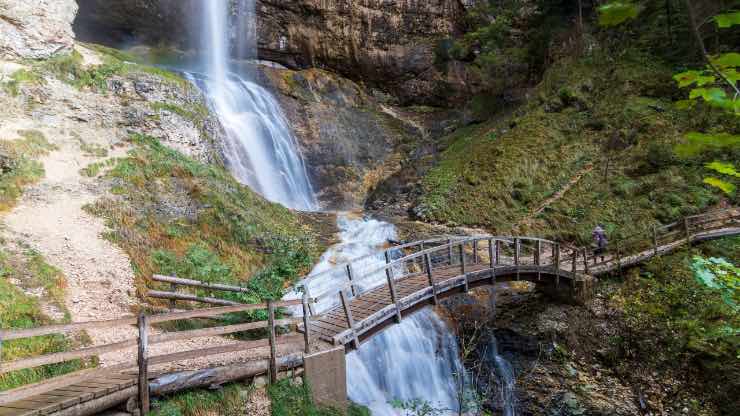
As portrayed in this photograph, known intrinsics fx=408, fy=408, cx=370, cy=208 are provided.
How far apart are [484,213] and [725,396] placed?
980 cm

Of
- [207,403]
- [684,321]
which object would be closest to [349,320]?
[207,403]

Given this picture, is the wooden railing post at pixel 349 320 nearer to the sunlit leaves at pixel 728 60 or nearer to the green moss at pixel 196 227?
the green moss at pixel 196 227

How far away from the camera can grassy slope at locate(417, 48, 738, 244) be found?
1569cm

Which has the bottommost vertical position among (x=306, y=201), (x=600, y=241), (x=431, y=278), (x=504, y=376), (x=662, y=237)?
(x=504, y=376)

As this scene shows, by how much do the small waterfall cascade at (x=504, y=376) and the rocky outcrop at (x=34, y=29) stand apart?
18747 mm

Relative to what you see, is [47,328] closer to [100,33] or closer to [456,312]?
[456,312]

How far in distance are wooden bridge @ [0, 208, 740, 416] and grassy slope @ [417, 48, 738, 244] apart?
4.56ft

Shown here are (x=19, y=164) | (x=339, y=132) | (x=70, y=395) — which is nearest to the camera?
(x=70, y=395)

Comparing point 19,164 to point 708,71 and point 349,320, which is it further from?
point 708,71

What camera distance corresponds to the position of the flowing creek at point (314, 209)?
9.91 metres

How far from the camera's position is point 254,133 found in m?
21.1

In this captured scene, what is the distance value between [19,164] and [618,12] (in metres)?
15.0

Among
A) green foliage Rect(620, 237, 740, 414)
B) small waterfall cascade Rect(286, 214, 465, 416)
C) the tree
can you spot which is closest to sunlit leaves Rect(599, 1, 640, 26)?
the tree

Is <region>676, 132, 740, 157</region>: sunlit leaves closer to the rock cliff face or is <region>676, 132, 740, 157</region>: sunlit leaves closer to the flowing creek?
the flowing creek
